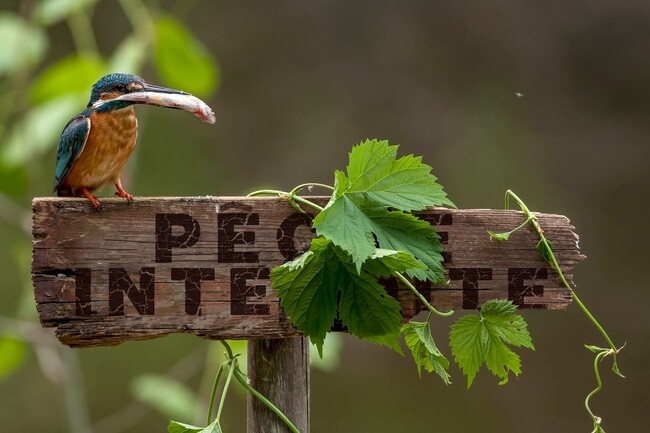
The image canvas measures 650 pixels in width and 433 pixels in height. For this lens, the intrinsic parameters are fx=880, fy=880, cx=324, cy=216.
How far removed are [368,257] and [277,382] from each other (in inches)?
8.0

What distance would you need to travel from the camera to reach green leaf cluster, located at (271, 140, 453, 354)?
769 millimetres

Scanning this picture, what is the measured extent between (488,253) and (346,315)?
0.15 meters

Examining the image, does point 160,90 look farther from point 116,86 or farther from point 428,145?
point 428,145

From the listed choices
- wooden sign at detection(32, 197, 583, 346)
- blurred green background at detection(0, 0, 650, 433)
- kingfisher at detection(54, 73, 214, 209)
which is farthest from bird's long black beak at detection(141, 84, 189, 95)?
blurred green background at detection(0, 0, 650, 433)

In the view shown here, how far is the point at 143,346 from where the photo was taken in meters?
2.59

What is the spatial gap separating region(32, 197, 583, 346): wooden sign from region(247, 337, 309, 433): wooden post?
76 millimetres

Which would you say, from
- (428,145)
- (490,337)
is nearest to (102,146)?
(490,337)

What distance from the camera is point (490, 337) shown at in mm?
834

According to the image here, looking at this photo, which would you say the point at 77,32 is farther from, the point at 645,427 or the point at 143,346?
the point at 645,427

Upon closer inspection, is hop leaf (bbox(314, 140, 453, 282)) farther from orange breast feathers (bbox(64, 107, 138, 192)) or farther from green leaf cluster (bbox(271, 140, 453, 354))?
orange breast feathers (bbox(64, 107, 138, 192))

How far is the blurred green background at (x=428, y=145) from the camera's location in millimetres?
2459

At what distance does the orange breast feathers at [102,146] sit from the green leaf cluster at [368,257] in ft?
0.79

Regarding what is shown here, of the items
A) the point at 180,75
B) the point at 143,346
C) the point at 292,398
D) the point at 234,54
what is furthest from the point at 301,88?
the point at 292,398

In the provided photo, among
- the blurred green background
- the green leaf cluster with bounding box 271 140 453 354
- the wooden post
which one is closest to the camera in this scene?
the green leaf cluster with bounding box 271 140 453 354
